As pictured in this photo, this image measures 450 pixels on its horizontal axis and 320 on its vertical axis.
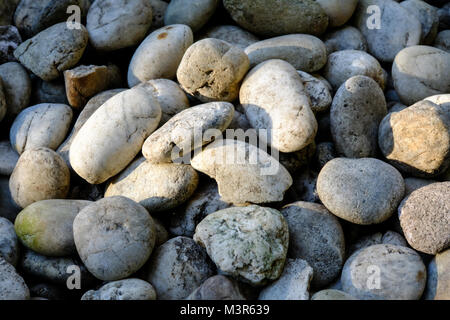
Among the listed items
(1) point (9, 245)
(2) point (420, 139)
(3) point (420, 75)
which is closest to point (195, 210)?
(1) point (9, 245)

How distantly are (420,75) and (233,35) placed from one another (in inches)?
58.0

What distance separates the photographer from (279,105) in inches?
135

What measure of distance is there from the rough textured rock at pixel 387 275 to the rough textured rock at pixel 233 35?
6.78 ft

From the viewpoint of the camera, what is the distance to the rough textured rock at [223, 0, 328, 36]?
13.7ft

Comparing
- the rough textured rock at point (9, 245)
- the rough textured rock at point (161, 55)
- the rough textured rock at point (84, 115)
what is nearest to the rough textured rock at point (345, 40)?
the rough textured rock at point (161, 55)

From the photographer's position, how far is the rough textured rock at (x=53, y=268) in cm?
302

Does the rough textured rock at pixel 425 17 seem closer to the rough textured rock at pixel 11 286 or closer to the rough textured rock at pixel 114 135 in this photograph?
the rough textured rock at pixel 114 135

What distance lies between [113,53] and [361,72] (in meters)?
1.93

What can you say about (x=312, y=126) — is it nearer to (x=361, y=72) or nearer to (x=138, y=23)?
(x=361, y=72)

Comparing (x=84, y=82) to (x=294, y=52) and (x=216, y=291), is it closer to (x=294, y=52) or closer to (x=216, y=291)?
(x=294, y=52)

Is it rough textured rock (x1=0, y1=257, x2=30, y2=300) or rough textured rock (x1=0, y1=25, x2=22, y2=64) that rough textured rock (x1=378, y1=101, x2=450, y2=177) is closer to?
rough textured rock (x1=0, y1=257, x2=30, y2=300)

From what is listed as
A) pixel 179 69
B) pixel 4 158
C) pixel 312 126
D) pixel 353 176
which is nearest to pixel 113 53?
pixel 179 69

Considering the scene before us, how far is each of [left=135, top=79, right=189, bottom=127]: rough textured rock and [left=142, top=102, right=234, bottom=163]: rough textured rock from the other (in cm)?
38

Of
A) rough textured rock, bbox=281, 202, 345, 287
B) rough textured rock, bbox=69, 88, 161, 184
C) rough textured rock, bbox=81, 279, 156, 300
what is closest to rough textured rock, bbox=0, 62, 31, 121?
rough textured rock, bbox=69, 88, 161, 184
